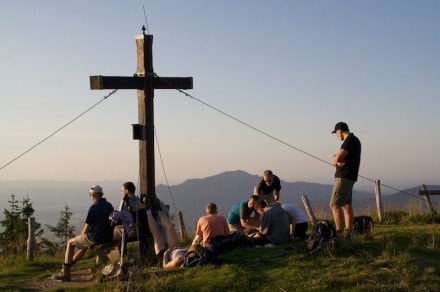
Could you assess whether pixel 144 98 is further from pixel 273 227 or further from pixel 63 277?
pixel 63 277

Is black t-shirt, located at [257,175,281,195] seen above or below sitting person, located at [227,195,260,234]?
above

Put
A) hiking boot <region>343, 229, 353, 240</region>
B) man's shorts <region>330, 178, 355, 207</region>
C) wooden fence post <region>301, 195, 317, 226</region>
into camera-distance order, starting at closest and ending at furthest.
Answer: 1. hiking boot <region>343, 229, 353, 240</region>
2. man's shorts <region>330, 178, 355, 207</region>
3. wooden fence post <region>301, 195, 317, 226</region>

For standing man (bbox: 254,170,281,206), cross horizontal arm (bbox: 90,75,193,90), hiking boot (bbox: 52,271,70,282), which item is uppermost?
cross horizontal arm (bbox: 90,75,193,90)

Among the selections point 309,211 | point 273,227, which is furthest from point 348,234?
point 309,211

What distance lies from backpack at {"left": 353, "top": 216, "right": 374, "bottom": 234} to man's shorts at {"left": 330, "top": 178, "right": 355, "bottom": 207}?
793 mm

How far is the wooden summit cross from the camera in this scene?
11422 mm

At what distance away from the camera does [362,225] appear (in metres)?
11.5

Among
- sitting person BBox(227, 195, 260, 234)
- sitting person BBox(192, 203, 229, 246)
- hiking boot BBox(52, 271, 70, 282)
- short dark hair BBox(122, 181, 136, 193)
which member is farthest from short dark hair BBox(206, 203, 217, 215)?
hiking boot BBox(52, 271, 70, 282)

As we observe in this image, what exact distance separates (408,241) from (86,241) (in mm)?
5624

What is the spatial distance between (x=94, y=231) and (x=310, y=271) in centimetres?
389

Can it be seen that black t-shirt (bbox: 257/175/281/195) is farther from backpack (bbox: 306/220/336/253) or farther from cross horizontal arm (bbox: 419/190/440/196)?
cross horizontal arm (bbox: 419/190/440/196)

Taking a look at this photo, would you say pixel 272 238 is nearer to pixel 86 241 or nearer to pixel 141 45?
pixel 86 241

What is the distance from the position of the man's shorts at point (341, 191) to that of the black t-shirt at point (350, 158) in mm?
86

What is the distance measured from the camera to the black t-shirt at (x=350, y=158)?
10.7 meters
